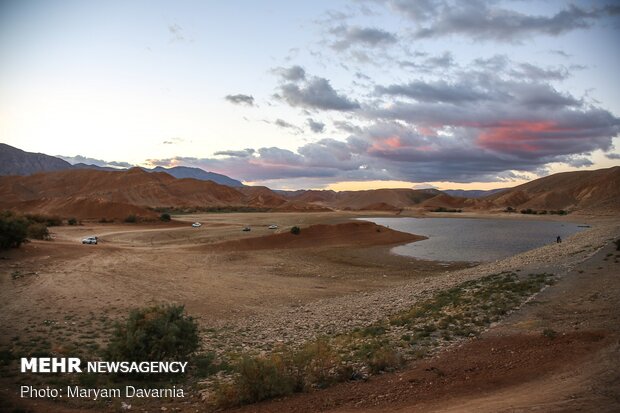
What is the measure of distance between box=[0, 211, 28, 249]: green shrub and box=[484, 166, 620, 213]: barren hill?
125 m

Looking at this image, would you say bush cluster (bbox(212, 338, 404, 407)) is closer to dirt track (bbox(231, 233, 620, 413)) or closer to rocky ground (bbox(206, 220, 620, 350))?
dirt track (bbox(231, 233, 620, 413))

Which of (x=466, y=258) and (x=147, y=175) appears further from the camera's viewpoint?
(x=147, y=175)

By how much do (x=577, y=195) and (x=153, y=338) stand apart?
179 m

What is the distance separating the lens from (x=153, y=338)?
10.2 meters

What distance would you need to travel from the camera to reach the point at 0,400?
302 inches

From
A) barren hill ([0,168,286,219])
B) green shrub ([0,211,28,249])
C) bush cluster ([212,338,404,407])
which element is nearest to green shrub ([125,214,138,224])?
green shrub ([0,211,28,249])

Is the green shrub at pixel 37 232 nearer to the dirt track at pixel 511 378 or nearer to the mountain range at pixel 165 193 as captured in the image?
the dirt track at pixel 511 378

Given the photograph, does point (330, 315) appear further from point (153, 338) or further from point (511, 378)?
point (511, 378)

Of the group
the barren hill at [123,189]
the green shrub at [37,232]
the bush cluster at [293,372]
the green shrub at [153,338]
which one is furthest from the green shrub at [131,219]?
the bush cluster at [293,372]

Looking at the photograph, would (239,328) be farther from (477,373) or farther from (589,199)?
(589,199)

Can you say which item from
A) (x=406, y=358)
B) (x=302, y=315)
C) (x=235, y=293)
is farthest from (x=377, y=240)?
(x=406, y=358)

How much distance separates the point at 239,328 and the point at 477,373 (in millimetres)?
9179

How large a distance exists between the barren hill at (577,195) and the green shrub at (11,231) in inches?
4917

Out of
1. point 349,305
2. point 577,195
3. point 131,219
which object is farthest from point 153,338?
point 577,195
